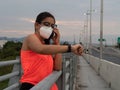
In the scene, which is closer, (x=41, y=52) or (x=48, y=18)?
(x=41, y=52)

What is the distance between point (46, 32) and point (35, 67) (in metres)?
0.40

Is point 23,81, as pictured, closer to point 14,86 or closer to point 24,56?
point 24,56

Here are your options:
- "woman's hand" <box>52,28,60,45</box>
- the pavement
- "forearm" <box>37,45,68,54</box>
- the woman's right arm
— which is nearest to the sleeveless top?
the woman's right arm

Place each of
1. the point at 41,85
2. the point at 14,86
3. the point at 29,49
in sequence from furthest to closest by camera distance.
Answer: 1. the point at 14,86
2. the point at 29,49
3. the point at 41,85

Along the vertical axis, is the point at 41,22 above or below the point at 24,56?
above

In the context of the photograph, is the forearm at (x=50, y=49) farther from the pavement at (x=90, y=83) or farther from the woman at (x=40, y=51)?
the pavement at (x=90, y=83)

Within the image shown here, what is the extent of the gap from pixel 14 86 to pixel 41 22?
1058mm

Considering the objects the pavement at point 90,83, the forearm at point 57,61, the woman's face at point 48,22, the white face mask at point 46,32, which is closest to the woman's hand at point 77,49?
the white face mask at point 46,32

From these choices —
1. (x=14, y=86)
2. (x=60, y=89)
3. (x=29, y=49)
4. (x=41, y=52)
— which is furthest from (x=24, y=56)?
(x=60, y=89)

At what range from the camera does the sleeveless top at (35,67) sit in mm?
4629

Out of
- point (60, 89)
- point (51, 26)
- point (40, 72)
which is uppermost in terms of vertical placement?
point (51, 26)

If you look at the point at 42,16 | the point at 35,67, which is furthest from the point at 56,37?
the point at 35,67

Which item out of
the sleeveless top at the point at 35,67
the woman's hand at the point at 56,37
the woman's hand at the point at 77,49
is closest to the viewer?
the woman's hand at the point at 77,49

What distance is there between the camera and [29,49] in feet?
15.4
